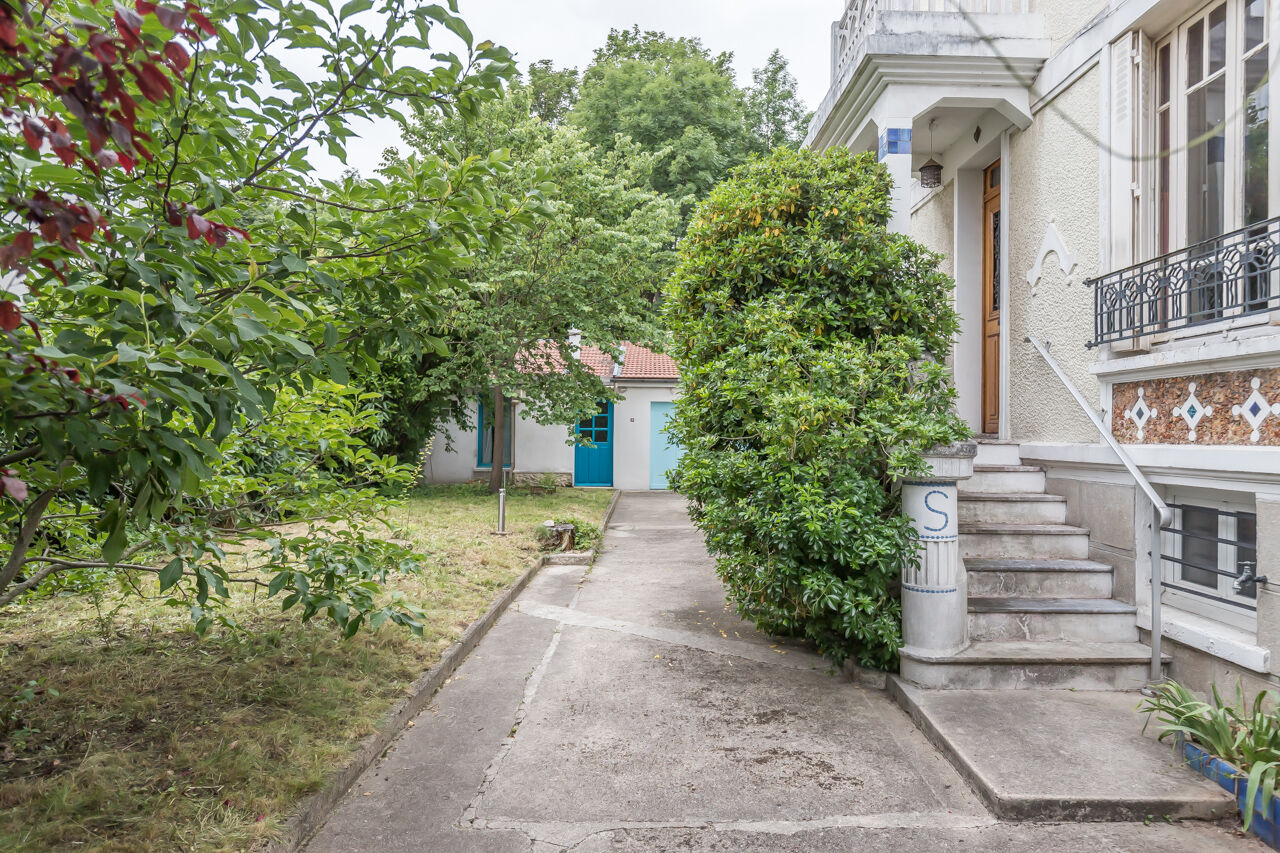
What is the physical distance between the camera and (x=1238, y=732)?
3.54 meters

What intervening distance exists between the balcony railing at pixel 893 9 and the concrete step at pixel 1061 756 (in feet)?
17.0

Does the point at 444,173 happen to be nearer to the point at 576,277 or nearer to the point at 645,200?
the point at 576,277

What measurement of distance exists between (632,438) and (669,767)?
15.1 m

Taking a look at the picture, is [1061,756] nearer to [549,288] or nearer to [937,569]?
[937,569]

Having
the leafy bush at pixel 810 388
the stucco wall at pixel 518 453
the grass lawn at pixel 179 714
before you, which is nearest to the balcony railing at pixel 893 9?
the leafy bush at pixel 810 388

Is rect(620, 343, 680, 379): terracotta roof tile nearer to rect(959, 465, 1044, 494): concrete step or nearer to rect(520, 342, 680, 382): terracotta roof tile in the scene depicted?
rect(520, 342, 680, 382): terracotta roof tile

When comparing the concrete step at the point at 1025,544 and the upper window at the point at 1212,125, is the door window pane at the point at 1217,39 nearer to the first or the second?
the upper window at the point at 1212,125

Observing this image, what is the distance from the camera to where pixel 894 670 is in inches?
195

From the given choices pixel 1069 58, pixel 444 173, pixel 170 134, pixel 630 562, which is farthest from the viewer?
pixel 630 562

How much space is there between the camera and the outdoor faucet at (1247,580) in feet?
12.7

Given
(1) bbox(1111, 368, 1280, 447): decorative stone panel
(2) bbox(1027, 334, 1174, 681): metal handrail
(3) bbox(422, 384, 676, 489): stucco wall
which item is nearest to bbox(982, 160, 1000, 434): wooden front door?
(2) bbox(1027, 334, 1174, 681): metal handrail

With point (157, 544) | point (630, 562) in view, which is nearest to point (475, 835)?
point (157, 544)

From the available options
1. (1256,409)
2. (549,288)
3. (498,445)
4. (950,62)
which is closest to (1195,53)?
(950,62)

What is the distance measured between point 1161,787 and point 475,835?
2.96 metres
